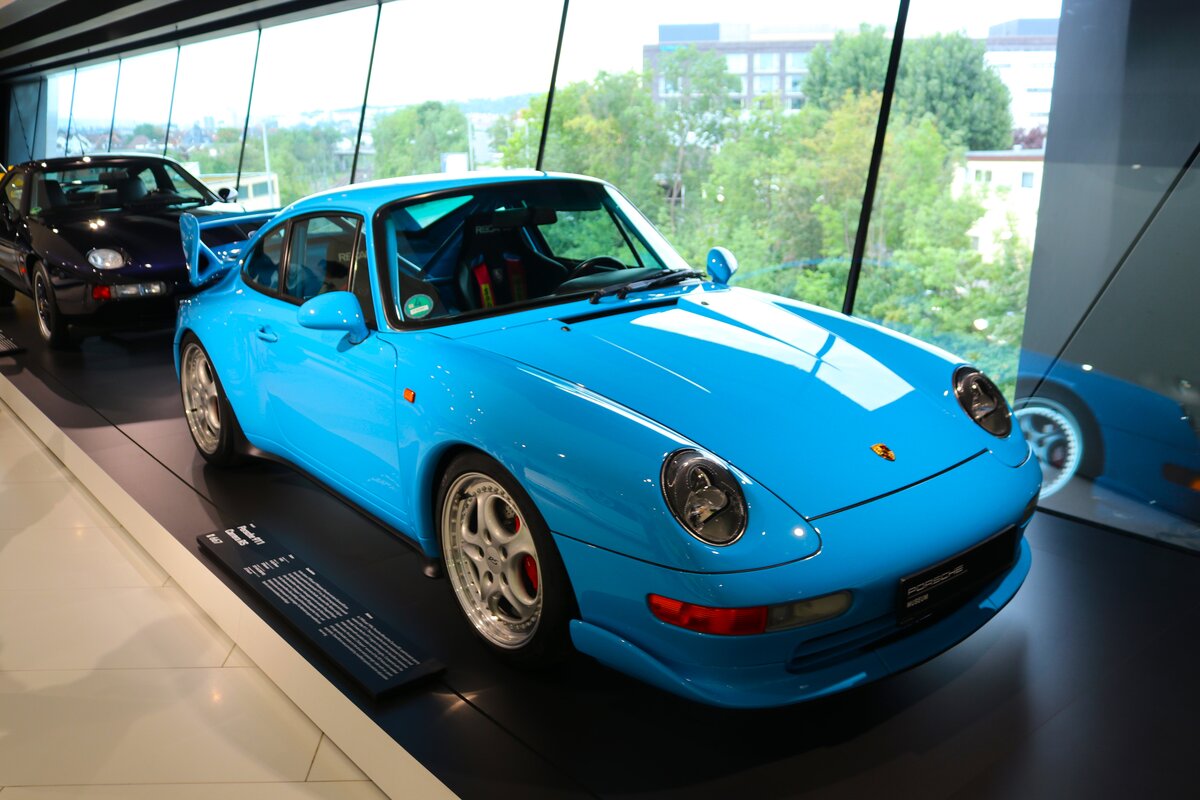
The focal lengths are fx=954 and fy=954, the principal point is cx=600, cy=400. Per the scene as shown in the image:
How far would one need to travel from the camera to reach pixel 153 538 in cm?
386

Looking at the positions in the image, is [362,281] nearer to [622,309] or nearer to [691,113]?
[622,309]

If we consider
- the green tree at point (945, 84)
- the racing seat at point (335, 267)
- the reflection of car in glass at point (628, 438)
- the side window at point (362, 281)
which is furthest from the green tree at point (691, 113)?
the side window at point (362, 281)

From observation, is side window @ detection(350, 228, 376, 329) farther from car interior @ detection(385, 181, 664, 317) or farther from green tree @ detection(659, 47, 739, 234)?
green tree @ detection(659, 47, 739, 234)

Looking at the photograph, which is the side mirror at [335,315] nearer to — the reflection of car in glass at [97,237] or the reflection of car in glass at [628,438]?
the reflection of car in glass at [628,438]

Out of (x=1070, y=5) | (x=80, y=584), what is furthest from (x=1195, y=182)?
(x=80, y=584)

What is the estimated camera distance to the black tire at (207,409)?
411 cm

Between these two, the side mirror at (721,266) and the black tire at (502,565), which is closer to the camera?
the black tire at (502,565)

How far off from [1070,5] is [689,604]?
11.3 ft

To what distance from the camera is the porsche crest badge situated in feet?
7.77

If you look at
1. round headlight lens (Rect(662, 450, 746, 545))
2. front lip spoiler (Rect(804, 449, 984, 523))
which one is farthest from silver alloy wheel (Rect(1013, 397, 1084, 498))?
round headlight lens (Rect(662, 450, 746, 545))

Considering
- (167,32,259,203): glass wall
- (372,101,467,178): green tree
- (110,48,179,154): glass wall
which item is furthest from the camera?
(110,48,179,154): glass wall

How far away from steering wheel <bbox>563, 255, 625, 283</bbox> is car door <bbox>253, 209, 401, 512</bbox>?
74 centimetres

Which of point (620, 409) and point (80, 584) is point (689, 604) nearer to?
point (620, 409)

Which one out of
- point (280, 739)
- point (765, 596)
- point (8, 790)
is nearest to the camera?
point (765, 596)
